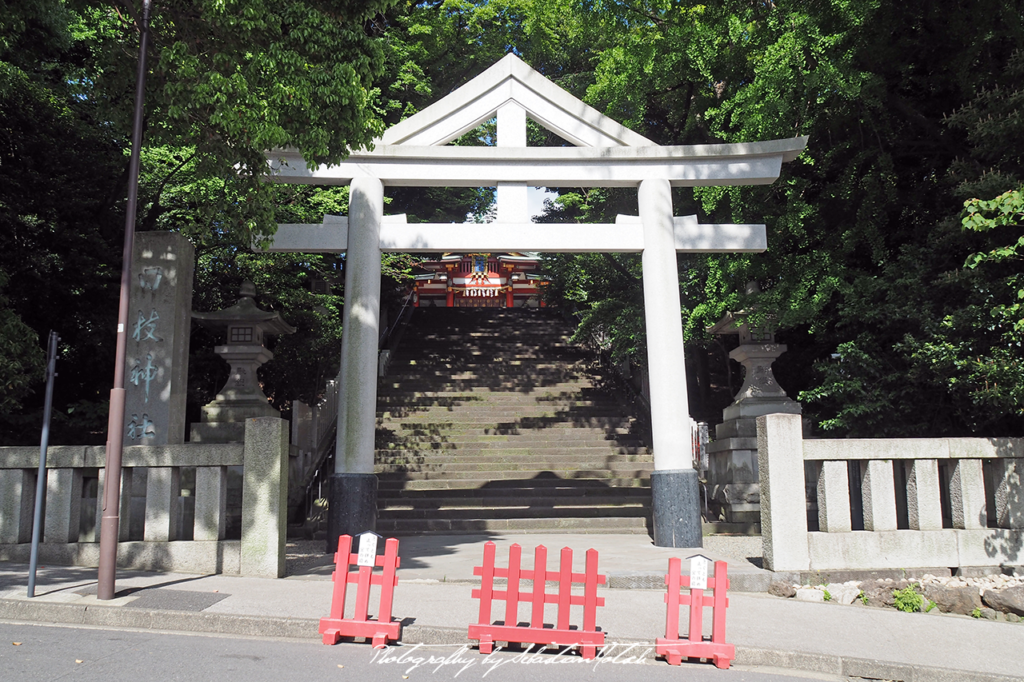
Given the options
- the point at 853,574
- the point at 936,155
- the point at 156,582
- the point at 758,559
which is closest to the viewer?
the point at 156,582

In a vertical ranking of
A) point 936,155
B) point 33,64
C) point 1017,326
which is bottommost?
point 1017,326

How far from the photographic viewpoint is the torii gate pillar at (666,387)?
9.75 metres

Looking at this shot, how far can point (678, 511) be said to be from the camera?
9.73 meters

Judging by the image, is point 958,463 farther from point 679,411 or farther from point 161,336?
point 161,336

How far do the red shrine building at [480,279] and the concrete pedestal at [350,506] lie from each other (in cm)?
2206

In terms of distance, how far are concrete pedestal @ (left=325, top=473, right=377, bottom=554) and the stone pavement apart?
0.96m

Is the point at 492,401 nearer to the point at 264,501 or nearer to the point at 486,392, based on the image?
the point at 486,392

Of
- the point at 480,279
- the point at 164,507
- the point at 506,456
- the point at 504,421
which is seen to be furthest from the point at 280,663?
the point at 480,279

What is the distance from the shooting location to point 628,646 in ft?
18.1

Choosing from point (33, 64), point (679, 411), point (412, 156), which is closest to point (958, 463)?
point (679, 411)

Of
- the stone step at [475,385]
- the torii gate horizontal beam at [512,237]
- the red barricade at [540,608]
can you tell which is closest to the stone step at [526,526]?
the torii gate horizontal beam at [512,237]

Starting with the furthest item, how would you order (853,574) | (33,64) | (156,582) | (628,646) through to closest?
(33,64) < (853,574) < (156,582) < (628,646)

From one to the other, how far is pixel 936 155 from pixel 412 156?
803 cm

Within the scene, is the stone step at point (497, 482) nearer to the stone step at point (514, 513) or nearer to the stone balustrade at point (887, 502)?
the stone step at point (514, 513)
